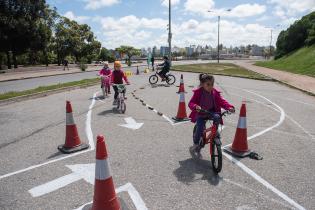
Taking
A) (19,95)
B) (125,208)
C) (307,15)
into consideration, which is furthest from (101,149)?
(307,15)

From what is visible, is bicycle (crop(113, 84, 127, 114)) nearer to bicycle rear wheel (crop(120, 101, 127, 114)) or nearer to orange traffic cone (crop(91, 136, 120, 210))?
bicycle rear wheel (crop(120, 101, 127, 114))

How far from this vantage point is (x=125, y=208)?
172 inches

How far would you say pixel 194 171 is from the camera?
5.67 m

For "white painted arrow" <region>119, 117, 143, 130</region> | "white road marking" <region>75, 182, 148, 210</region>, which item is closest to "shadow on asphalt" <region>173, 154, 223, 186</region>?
"white road marking" <region>75, 182, 148, 210</region>

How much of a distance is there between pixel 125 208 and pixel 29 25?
41.3 metres

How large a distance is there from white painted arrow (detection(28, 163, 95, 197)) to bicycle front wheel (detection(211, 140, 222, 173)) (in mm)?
2005

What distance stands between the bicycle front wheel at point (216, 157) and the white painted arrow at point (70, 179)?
2.00m

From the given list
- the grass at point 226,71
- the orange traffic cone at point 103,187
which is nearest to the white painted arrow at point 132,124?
the orange traffic cone at point 103,187

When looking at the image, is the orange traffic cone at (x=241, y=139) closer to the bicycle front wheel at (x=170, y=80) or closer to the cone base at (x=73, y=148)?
the cone base at (x=73, y=148)

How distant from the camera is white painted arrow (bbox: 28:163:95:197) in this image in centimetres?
493

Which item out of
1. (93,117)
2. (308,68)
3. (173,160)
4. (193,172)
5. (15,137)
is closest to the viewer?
(193,172)

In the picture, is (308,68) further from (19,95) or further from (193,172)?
(193,172)

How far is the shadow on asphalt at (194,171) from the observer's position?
5.30 metres

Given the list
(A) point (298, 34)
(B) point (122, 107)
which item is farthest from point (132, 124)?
(A) point (298, 34)
